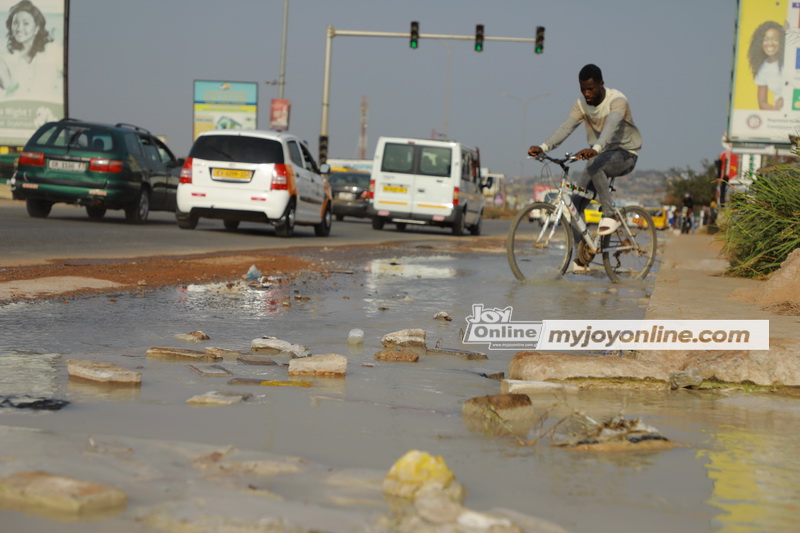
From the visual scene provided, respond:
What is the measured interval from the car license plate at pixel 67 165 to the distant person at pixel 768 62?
1480 centimetres

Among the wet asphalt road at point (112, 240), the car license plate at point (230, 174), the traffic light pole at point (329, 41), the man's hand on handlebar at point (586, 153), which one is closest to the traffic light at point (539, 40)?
the traffic light pole at point (329, 41)

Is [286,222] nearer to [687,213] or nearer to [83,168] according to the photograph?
[83,168]

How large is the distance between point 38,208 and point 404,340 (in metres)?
15.4

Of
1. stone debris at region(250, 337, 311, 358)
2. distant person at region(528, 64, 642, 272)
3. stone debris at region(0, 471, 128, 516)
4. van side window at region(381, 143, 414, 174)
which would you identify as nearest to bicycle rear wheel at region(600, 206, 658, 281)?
distant person at region(528, 64, 642, 272)

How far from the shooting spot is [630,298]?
9.20m

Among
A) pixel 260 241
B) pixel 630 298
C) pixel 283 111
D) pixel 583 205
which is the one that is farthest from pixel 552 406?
pixel 283 111

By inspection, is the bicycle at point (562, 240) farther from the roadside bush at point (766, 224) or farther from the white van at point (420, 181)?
the white van at point (420, 181)

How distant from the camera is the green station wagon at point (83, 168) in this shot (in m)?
18.6

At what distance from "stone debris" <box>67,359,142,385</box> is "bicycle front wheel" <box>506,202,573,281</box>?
255 inches

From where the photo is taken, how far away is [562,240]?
10.5m

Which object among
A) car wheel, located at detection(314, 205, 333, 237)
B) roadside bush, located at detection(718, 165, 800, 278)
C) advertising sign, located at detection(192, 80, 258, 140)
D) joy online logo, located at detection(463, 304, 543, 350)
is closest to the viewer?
joy online logo, located at detection(463, 304, 543, 350)

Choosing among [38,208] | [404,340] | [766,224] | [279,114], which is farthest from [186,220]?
[279,114]

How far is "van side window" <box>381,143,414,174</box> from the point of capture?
2545 centimetres

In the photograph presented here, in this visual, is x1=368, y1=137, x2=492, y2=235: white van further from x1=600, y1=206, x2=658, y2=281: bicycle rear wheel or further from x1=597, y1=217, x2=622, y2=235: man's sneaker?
x1=597, y1=217, x2=622, y2=235: man's sneaker
